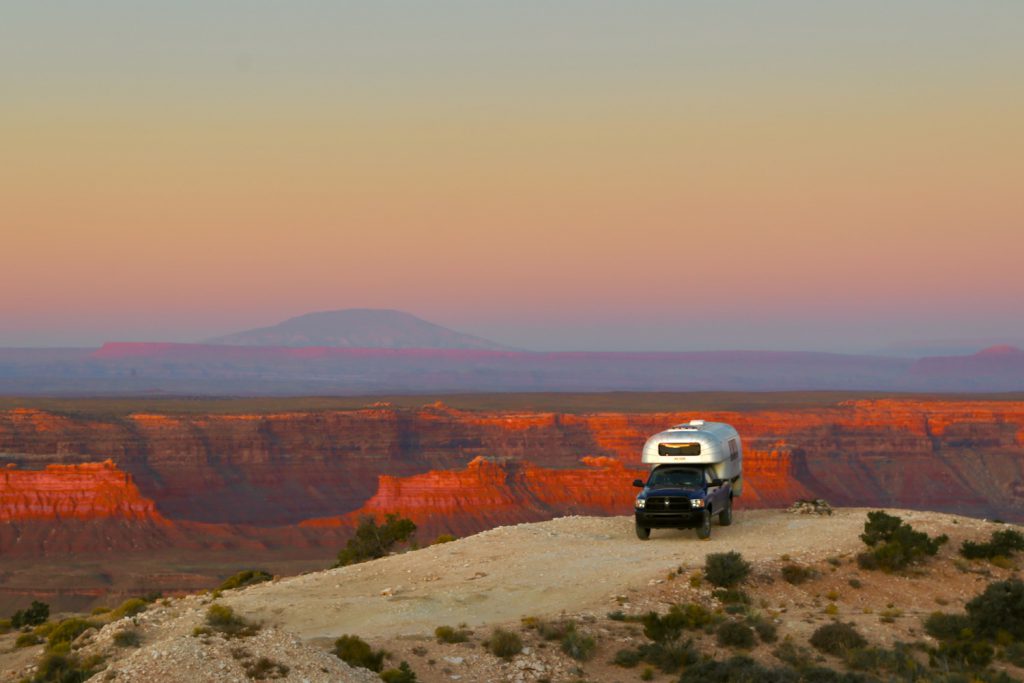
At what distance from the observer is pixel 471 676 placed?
21.8m

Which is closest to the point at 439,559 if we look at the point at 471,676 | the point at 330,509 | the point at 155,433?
the point at 471,676

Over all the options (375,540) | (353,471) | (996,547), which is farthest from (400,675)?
(353,471)

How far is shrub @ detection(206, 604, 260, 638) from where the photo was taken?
23000 millimetres

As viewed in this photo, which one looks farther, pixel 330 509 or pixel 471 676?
pixel 330 509

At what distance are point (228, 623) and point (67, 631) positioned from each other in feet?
17.9

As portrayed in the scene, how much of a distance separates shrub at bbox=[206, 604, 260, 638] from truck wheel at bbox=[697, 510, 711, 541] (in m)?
12.3

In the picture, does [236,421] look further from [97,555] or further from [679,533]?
[679,533]

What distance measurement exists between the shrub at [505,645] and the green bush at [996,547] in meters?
13.0

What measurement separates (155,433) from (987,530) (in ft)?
320

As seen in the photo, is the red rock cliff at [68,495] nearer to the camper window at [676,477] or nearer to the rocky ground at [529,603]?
the rocky ground at [529,603]

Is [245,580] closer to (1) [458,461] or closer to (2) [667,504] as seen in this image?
(2) [667,504]

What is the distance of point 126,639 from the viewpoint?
81.4 feet

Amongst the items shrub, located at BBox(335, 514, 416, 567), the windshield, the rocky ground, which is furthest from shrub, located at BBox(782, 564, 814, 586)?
shrub, located at BBox(335, 514, 416, 567)

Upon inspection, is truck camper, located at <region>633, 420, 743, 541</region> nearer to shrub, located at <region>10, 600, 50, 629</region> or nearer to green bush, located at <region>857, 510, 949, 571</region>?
green bush, located at <region>857, 510, 949, 571</region>
